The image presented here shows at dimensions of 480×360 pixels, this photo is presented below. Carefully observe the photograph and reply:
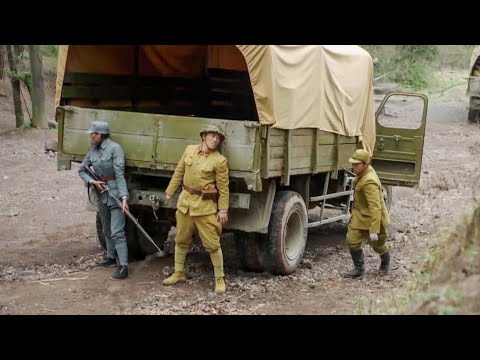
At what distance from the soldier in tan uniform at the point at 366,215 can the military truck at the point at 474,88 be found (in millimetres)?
17085

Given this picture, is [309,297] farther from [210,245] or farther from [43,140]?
[43,140]

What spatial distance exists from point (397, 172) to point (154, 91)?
161 inches

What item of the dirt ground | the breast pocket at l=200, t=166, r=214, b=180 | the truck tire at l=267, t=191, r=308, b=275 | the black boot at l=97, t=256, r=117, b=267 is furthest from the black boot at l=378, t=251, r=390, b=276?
the black boot at l=97, t=256, r=117, b=267

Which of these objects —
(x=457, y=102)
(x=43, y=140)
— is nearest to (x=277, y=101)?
(x=43, y=140)

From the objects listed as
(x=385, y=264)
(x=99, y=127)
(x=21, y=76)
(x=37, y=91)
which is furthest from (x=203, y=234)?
(x=21, y=76)

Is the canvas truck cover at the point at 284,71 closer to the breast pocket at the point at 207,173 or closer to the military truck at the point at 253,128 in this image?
the military truck at the point at 253,128

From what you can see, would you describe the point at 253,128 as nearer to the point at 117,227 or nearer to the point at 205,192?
the point at 205,192

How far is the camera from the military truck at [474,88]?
24.5 meters

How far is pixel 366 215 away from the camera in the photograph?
8617 mm

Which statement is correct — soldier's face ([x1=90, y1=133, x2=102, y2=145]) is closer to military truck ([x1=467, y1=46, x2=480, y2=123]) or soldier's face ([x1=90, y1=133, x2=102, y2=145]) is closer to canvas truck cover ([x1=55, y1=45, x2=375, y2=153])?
canvas truck cover ([x1=55, y1=45, x2=375, y2=153])

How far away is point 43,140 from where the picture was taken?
772 inches

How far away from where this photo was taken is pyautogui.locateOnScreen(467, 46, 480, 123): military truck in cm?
2453

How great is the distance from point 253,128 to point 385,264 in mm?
2627

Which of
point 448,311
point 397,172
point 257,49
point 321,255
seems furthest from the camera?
point 397,172
